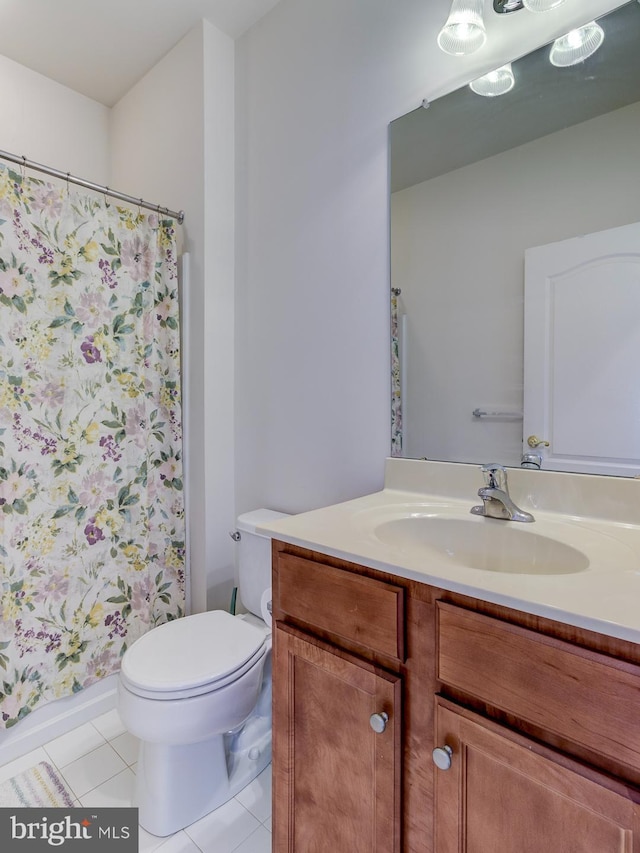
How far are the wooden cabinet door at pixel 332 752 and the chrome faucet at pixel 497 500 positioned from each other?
0.45 meters

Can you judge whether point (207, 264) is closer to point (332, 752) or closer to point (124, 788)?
point (332, 752)

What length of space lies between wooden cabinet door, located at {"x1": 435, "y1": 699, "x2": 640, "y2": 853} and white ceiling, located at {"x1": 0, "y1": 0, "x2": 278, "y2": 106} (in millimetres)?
2282

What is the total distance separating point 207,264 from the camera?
1765 mm

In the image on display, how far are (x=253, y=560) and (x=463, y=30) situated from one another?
1.66m

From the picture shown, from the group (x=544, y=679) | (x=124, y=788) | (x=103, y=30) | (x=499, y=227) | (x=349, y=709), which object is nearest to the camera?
(x=544, y=679)

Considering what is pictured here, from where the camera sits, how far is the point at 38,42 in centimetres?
182

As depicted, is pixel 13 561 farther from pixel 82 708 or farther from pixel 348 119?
pixel 348 119

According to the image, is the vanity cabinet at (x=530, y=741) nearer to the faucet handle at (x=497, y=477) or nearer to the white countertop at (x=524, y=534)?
the white countertop at (x=524, y=534)

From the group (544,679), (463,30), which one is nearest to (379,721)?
(544,679)

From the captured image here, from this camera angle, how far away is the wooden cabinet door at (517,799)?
543mm

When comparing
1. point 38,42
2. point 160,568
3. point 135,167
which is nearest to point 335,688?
point 160,568

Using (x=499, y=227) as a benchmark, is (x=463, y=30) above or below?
above

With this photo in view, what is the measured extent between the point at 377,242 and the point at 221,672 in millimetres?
1311

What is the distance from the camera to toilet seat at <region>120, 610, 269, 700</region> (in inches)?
44.2
